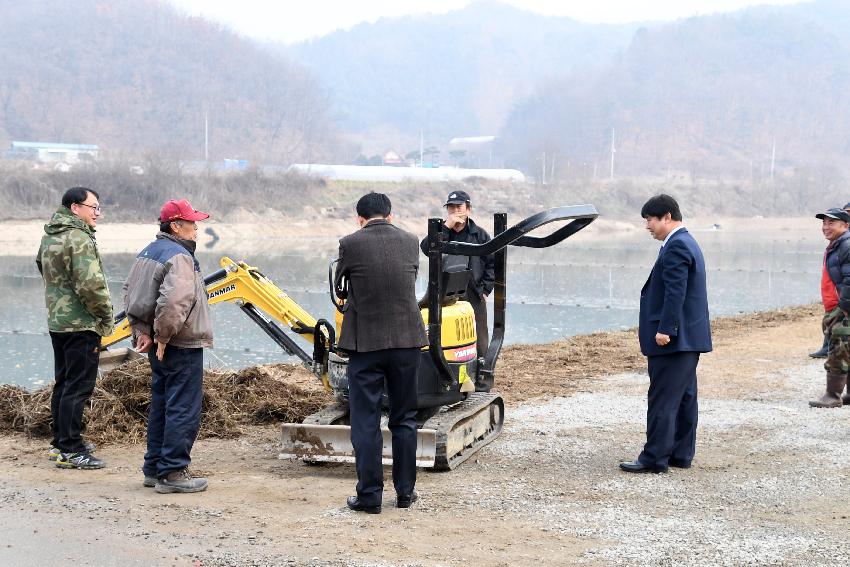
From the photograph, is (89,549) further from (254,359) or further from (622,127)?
(622,127)

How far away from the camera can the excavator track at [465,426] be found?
7.05 meters

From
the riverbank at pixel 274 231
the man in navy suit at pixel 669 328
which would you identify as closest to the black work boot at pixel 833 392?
the man in navy suit at pixel 669 328

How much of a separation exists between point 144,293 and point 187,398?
0.70 meters

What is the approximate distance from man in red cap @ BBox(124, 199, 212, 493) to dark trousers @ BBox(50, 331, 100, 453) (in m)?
0.65

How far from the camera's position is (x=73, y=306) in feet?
22.8

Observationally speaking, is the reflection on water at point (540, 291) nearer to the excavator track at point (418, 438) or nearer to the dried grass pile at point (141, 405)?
the dried grass pile at point (141, 405)

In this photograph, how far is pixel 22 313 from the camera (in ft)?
67.9

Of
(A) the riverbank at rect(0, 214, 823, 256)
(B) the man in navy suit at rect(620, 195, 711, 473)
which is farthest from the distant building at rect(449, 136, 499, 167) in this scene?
(B) the man in navy suit at rect(620, 195, 711, 473)

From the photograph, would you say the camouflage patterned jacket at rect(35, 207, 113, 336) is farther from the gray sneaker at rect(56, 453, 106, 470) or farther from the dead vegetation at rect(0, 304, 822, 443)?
the dead vegetation at rect(0, 304, 822, 443)

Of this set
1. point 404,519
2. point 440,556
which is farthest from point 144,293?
point 440,556

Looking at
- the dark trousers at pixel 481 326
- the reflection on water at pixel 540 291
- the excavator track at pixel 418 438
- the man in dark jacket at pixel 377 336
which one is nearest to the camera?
the man in dark jacket at pixel 377 336

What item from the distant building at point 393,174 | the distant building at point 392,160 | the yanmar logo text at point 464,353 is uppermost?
the distant building at point 392,160

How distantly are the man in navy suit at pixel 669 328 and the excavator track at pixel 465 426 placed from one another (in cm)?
111

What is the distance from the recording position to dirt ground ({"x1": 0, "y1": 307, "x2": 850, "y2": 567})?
17.4 feet
